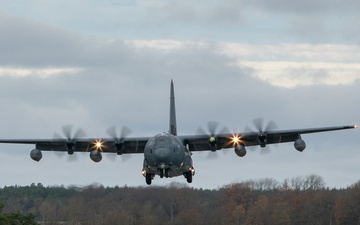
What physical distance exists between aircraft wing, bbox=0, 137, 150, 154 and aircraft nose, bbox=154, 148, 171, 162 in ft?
33.3

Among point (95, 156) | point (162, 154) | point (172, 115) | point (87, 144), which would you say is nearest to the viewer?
point (162, 154)

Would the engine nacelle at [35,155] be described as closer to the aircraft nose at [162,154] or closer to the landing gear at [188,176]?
the landing gear at [188,176]

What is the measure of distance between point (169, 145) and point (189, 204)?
3752 cm

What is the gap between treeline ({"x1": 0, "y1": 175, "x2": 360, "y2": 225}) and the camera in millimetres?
120750

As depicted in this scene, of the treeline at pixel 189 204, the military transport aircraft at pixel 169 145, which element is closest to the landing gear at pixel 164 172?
the military transport aircraft at pixel 169 145

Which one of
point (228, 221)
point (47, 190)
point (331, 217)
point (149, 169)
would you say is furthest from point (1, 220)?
point (331, 217)

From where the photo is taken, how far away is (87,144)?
10475 centimetres

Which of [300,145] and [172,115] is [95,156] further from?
[300,145]

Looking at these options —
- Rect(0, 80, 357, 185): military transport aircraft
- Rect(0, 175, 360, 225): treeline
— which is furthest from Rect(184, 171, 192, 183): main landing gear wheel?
Rect(0, 175, 360, 225): treeline

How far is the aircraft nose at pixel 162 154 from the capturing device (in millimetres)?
92250

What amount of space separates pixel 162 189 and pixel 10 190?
67.2ft

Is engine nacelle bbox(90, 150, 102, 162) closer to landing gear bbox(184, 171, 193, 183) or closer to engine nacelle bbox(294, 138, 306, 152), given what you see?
landing gear bbox(184, 171, 193, 183)

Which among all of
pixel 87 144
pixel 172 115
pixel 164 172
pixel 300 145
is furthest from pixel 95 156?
pixel 300 145

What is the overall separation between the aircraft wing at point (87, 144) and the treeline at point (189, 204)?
15.2 meters
